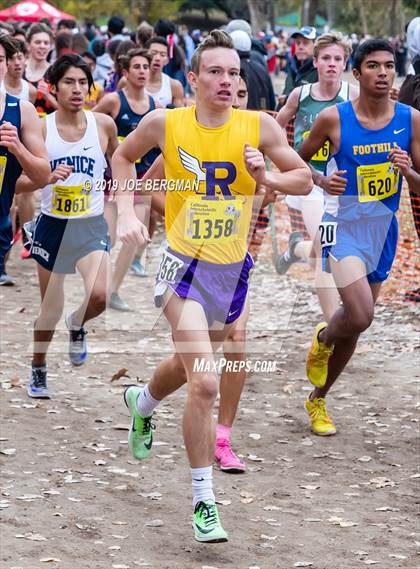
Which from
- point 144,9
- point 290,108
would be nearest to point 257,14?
point 144,9

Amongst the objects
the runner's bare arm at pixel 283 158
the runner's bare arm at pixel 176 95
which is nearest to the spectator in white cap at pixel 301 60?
the runner's bare arm at pixel 176 95

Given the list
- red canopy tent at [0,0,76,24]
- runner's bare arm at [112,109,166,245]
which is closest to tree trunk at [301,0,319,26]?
red canopy tent at [0,0,76,24]

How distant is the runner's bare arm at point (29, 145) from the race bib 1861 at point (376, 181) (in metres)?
1.82

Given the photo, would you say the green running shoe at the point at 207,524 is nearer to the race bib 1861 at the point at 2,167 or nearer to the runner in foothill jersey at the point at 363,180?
the runner in foothill jersey at the point at 363,180

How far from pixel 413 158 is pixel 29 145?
7.35 feet

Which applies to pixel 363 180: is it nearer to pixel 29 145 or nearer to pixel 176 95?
pixel 29 145

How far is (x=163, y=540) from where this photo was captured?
528 cm

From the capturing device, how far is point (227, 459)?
638 cm

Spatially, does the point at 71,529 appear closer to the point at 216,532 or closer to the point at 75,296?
the point at 216,532

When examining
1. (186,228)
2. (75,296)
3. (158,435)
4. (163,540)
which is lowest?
(75,296)

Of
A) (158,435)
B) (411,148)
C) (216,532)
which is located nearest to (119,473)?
(158,435)

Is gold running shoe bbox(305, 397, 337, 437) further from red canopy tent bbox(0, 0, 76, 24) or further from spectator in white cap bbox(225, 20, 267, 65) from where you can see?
red canopy tent bbox(0, 0, 76, 24)

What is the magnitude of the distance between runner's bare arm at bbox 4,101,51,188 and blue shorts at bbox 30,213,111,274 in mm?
858

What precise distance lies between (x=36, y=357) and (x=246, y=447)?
1624 millimetres
